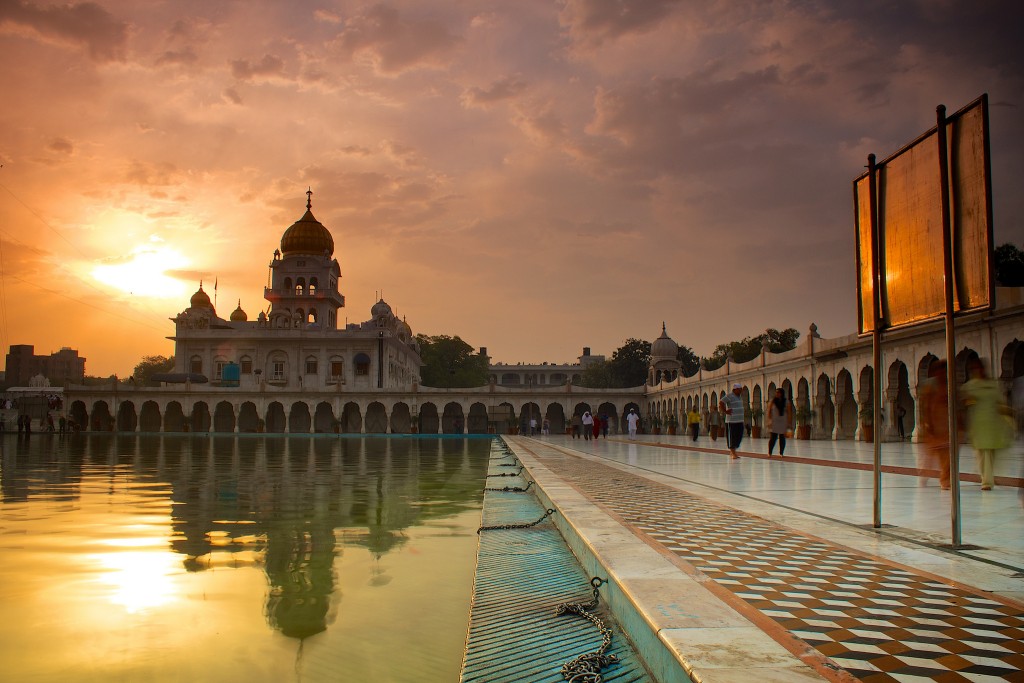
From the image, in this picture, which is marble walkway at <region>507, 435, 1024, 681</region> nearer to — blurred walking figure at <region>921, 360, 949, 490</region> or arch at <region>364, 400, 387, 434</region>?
blurred walking figure at <region>921, 360, 949, 490</region>

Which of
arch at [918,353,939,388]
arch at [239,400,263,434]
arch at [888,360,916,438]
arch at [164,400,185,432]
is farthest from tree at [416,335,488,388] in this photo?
arch at [918,353,939,388]

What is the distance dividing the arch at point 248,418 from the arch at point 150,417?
6.07 metres

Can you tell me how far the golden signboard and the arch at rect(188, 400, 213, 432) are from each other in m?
57.3

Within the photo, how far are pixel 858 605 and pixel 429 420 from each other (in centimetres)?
6087

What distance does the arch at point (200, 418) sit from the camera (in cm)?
5728

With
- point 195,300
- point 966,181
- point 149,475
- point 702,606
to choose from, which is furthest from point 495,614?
point 195,300

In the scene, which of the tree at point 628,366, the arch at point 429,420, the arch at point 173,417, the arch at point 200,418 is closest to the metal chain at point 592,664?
the arch at point 200,418

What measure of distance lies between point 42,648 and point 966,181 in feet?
19.6

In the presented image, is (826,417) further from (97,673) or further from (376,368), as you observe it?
(376,368)

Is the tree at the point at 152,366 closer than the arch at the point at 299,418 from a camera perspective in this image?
No

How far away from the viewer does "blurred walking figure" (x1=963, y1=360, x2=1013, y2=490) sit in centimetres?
705

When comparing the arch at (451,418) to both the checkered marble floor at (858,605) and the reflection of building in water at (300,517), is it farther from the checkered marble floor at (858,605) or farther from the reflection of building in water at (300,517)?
the checkered marble floor at (858,605)

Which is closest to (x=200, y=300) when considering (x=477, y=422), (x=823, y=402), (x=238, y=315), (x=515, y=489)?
(x=238, y=315)

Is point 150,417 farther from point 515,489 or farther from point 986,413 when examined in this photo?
point 986,413
